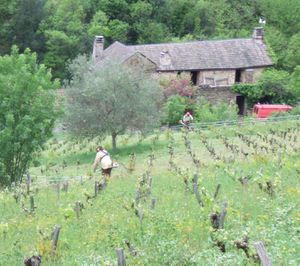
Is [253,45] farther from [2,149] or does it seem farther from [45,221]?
[45,221]

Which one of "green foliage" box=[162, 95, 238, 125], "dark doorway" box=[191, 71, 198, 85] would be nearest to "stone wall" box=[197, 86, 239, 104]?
"dark doorway" box=[191, 71, 198, 85]

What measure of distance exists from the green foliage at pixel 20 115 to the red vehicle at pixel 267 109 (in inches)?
798

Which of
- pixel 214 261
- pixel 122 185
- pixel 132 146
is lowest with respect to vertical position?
pixel 132 146

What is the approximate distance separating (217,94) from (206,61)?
7.80 feet

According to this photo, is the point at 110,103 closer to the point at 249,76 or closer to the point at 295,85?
the point at 295,85

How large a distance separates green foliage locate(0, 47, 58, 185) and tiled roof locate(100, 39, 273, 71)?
19.2 meters

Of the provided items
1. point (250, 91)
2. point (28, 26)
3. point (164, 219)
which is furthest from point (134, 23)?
point (164, 219)

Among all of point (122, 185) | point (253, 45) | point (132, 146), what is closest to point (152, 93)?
point (132, 146)

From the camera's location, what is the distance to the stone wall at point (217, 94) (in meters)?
46.9

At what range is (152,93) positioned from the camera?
33.7 m

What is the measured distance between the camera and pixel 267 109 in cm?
4359

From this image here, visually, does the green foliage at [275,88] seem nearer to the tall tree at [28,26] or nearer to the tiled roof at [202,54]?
the tiled roof at [202,54]

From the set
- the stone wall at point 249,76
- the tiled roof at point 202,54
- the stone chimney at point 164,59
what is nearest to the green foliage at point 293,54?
the tiled roof at point 202,54

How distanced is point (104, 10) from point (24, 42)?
7087 millimetres
